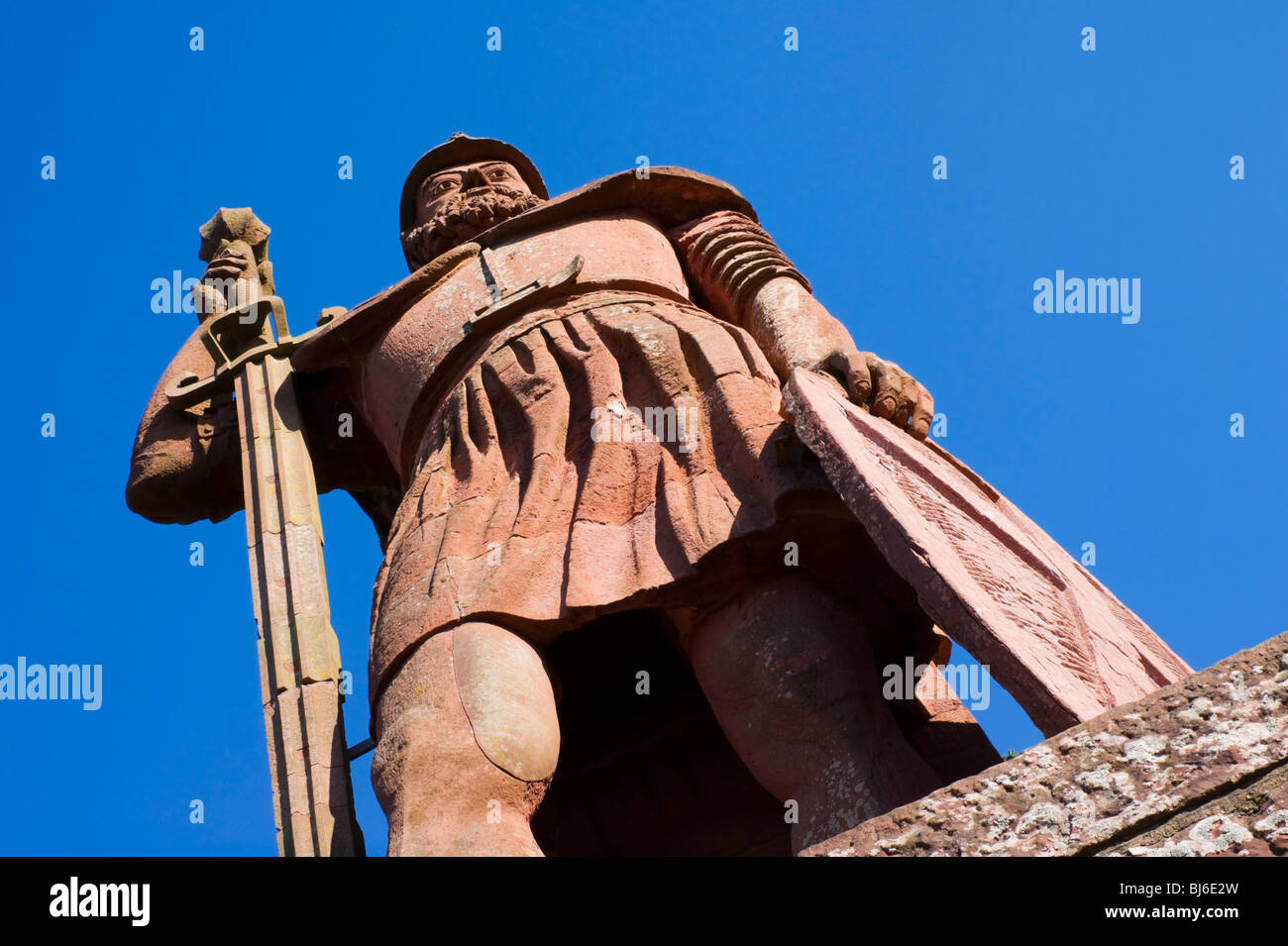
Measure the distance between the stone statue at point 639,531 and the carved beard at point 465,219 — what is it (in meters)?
0.02

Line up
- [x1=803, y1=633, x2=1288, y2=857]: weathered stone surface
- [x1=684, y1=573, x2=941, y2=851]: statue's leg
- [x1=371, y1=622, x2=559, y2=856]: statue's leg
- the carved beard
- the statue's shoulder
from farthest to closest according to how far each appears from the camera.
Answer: the carved beard
the statue's shoulder
[x1=684, y1=573, x2=941, y2=851]: statue's leg
[x1=371, y1=622, x2=559, y2=856]: statue's leg
[x1=803, y1=633, x2=1288, y2=857]: weathered stone surface

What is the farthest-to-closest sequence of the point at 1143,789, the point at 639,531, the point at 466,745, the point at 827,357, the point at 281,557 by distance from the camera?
the point at 281,557, the point at 827,357, the point at 639,531, the point at 466,745, the point at 1143,789

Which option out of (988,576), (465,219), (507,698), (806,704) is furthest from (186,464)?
(988,576)

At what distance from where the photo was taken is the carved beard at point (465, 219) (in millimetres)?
8438

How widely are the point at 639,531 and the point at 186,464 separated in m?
3.06

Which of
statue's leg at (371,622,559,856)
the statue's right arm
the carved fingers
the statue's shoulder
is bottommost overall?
statue's leg at (371,622,559,856)

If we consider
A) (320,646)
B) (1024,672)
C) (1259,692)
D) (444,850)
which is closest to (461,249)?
(320,646)

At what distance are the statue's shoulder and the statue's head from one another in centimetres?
25

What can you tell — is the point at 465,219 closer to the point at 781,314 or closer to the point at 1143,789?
the point at 781,314

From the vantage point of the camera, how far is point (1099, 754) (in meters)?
4.30

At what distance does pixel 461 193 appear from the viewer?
862 centimetres

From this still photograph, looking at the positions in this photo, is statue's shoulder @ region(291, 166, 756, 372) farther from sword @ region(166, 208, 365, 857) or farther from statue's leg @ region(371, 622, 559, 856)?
statue's leg @ region(371, 622, 559, 856)

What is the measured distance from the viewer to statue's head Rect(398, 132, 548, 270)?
845 centimetres

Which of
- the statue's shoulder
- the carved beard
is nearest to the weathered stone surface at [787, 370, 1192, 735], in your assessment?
the statue's shoulder
